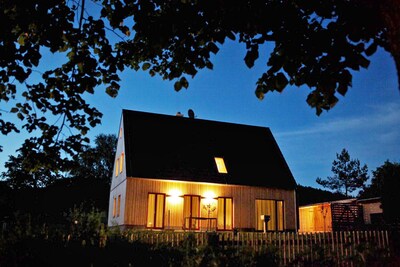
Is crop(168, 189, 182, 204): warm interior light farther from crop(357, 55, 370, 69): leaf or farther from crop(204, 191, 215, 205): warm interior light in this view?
crop(357, 55, 370, 69): leaf

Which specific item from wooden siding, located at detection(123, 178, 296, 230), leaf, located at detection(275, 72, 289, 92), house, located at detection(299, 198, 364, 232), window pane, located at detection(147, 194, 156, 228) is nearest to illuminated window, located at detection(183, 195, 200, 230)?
wooden siding, located at detection(123, 178, 296, 230)

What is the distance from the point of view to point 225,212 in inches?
907

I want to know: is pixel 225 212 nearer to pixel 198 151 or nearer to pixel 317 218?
pixel 198 151

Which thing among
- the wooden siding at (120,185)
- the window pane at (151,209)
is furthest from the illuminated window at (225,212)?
the wooden siding at (120,185)

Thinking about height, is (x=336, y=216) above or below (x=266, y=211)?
below

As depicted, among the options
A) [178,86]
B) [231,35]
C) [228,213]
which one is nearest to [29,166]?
[178,86]

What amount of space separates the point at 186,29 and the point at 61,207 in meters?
34.0

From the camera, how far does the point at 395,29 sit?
3.04 m

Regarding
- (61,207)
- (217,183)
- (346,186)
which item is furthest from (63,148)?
(346,186)

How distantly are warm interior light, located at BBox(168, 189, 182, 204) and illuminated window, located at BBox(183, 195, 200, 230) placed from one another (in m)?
0.38

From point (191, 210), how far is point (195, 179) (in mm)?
1823

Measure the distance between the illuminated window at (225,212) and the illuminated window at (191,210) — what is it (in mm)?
1428

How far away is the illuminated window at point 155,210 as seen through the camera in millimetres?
21500

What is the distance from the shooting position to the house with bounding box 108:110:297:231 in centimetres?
2162
